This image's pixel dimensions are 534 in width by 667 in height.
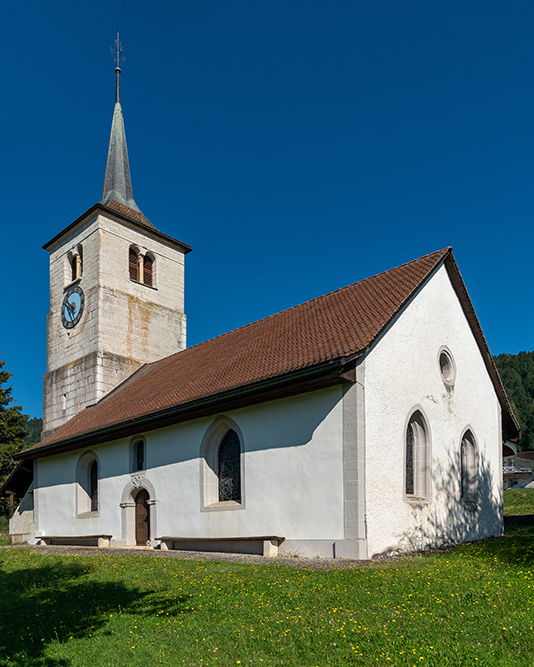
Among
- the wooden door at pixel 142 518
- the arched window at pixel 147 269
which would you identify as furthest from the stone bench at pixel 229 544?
the arched window at pixel 147 269

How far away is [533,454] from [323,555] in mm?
60353

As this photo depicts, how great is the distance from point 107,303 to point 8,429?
43.5 feet

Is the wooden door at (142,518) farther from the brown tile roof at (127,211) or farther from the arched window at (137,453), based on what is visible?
the brown tile roof at (127,211)

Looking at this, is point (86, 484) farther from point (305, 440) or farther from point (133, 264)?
point (133, 264)

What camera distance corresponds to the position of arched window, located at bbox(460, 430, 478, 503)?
15836 mm

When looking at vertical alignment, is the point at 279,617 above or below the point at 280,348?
below

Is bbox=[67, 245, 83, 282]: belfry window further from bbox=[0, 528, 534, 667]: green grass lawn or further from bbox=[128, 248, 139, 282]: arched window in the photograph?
bbox=[0, 528, 534, 667]: green grass lawn

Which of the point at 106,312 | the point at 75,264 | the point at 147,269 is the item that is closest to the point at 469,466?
the point at 106,312

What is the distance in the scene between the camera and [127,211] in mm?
27938

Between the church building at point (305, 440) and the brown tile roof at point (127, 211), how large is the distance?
7613 millimetres

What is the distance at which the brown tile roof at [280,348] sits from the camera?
42.7 feet

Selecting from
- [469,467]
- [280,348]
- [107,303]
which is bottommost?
[469,467]

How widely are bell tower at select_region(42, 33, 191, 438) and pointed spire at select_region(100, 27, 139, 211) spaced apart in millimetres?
128

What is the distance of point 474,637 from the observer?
212 inches
